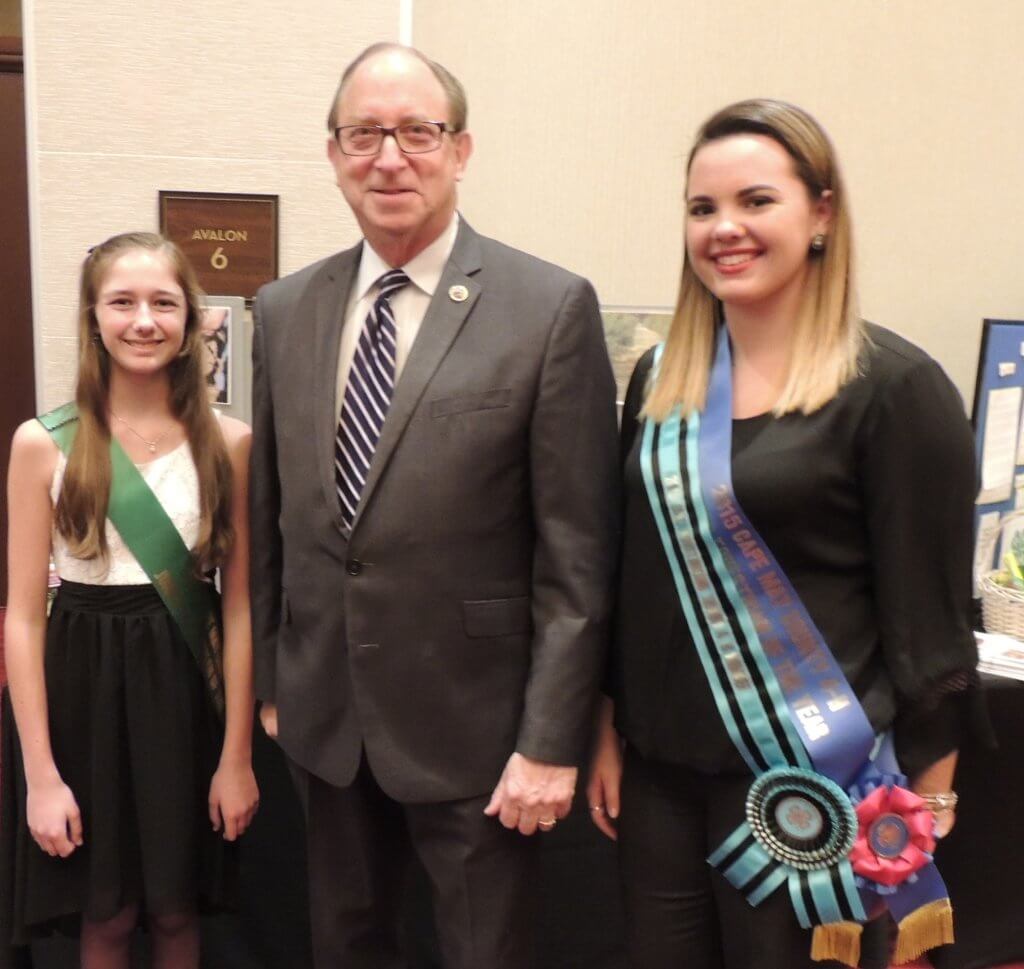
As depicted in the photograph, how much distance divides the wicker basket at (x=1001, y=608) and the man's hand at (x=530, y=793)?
118 centimetres

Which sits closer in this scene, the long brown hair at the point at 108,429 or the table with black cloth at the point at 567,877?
the long brown hair at the point at 108,429

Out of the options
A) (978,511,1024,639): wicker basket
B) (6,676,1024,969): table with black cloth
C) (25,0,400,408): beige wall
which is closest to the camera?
Answer: (6,676,1024,969): table with black cloth

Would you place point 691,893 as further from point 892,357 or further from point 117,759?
point 117,759

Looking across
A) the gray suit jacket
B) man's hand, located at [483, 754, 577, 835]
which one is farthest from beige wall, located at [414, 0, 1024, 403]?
man's hand, located at [483, 754, 577, 835]

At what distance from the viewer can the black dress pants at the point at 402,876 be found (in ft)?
4.28

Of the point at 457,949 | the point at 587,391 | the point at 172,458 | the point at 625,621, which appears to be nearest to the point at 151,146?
the point at 172,458

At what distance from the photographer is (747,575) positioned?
115 centimetres

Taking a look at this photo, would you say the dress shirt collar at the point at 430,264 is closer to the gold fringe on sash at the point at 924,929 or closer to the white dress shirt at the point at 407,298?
the white dress shirt at the point at 407,298

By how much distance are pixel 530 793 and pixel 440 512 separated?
381 millimetres

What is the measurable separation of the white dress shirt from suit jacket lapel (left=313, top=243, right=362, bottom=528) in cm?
1

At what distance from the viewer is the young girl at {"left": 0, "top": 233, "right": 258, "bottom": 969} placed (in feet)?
4.63

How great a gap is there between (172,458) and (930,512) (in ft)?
3.45

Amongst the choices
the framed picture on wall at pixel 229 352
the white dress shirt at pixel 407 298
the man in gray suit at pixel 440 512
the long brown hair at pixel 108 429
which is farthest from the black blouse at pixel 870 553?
the framed picture on wall at pixel 229 352

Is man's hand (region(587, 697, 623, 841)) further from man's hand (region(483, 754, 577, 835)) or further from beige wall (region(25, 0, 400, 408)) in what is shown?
beige wall (region(25, 0, 400, 408))
